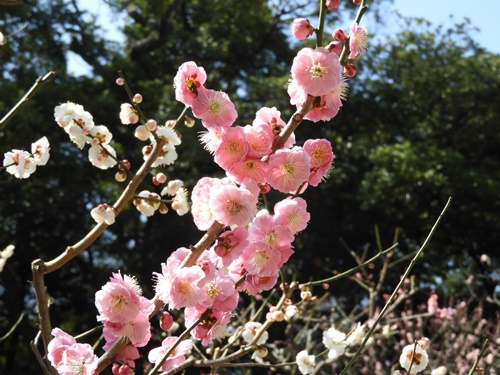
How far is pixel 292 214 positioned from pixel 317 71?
0.21 meters

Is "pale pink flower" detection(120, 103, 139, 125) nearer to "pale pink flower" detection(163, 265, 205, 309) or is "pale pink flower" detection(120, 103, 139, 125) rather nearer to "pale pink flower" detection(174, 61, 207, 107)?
"pale pink flower" detection(174, 61, 207, 107)

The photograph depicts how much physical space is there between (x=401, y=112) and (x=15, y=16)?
411cm

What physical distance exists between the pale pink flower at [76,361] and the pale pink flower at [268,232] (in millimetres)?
264

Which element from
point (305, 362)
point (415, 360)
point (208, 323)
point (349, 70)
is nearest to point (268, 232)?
point (208, 323)

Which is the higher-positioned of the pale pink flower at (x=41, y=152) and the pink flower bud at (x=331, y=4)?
the pink flower bud at (x=331, y=4)

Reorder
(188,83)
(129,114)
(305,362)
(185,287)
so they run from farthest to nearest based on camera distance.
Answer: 1. (305,362)
2. (129,114)
3. (188,83)
4. (185,287)

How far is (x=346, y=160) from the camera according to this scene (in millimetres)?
6883

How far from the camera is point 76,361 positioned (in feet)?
2.76

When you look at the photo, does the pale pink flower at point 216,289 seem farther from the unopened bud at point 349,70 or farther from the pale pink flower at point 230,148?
the unopened bud at point 349,70

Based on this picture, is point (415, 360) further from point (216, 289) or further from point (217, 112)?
point (217, 112)

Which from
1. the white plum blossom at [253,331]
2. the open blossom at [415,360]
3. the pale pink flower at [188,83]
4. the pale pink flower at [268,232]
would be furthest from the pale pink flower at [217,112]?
the white plum blossom at [253,331]

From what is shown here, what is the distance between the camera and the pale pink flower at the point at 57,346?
0.85m

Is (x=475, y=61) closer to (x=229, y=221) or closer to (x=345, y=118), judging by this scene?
(x=345, y=118)

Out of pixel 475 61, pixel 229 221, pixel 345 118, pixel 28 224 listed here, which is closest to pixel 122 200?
pixel 229 221
